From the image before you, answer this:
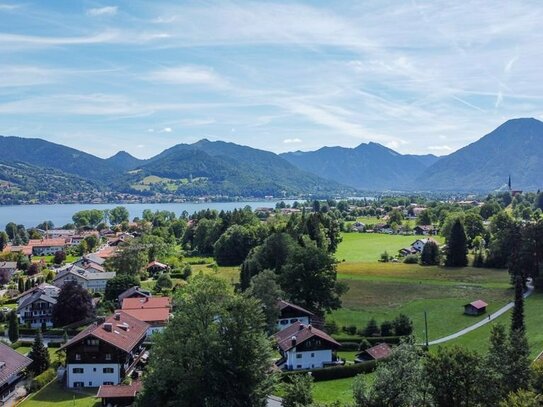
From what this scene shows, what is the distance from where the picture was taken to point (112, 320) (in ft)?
165

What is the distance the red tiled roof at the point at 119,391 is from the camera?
123 ft

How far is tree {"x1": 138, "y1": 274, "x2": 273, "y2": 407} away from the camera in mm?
29078

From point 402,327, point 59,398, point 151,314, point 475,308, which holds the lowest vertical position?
point 59,398

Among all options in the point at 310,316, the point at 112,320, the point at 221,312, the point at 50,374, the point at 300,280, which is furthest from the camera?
the point at 300,280

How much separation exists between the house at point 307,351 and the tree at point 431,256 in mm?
45884

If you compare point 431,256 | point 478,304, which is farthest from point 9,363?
point 431,256

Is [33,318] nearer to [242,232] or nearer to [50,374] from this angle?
[50,374]

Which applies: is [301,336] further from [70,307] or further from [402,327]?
[70,307]

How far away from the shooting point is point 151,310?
59781 mm

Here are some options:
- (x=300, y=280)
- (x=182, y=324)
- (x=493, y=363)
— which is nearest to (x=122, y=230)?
(x=300, y=280)

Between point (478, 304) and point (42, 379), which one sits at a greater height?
point (478, 304)

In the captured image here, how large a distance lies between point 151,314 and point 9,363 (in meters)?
18.1

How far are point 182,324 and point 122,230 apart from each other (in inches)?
5272

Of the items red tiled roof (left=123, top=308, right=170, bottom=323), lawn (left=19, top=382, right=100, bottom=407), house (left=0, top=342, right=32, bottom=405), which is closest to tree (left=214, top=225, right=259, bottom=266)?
red tiled roof (left=123, top=308, right=170, bottom=323)
